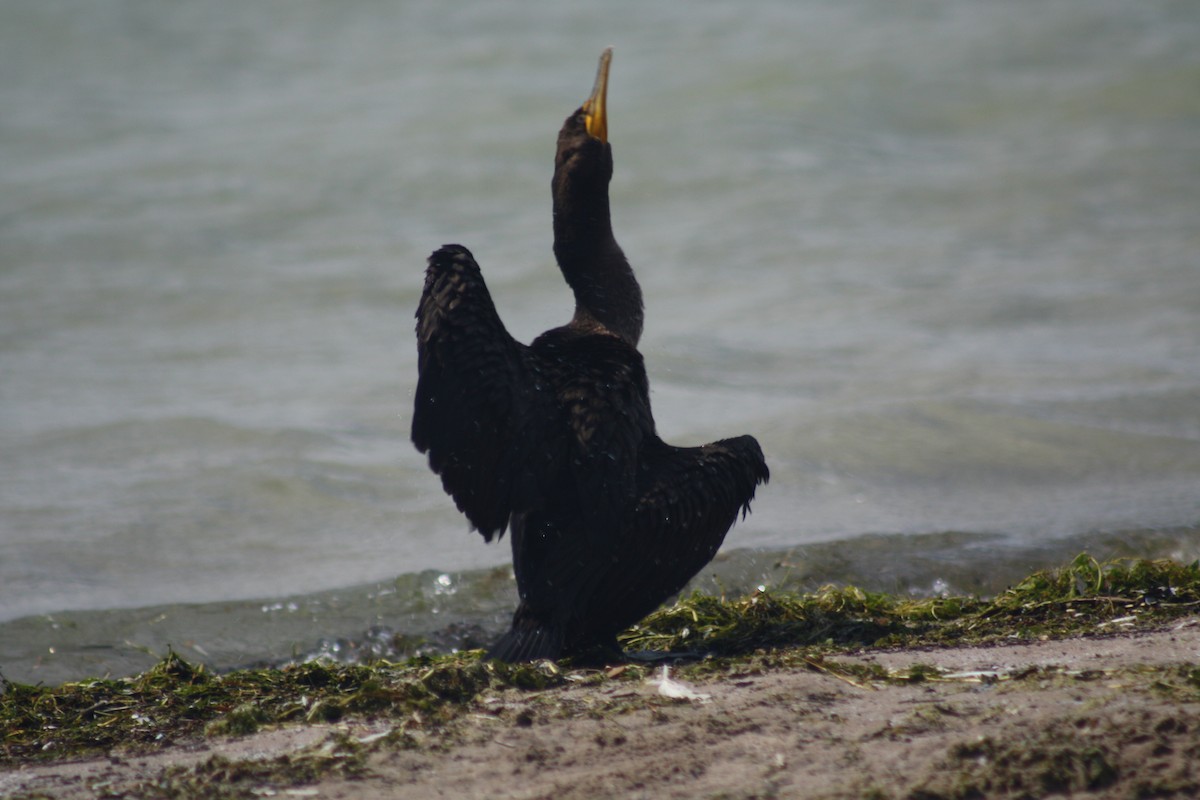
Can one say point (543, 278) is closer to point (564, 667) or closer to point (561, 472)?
point (561, 472)

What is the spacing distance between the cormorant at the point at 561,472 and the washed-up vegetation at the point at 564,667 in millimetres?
269

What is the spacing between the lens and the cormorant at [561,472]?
4688 millimetres

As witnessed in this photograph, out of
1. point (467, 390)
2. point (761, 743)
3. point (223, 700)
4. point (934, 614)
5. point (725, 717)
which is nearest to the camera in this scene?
point (761, 743)

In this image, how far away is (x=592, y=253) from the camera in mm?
5891

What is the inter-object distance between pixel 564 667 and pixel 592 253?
1.85 metres

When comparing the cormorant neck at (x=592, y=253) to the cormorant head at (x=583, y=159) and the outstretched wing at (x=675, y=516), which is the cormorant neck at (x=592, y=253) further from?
the outstretched wing at (x=675, y=516)

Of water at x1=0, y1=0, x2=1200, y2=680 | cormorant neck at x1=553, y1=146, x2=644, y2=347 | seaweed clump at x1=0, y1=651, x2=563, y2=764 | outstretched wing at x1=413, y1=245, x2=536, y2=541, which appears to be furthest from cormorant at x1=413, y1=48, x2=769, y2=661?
water at x1=0, y1=0, x2=1200, y2=680

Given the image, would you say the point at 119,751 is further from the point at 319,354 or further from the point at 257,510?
the point at 319,354

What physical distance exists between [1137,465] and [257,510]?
537 cm

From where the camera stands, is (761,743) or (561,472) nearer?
(761,743)

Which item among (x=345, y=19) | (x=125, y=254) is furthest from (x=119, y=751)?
(x=345, y=19)

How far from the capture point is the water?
24.7 feet

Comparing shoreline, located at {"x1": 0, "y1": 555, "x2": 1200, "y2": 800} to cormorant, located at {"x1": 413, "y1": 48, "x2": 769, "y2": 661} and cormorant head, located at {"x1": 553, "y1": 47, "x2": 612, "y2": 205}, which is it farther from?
cormorant head, located at {"x1": 553, "y1": 47, "x2": 612, "y2": 205}

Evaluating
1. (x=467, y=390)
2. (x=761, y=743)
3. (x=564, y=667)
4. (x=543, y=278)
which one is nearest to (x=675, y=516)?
(x=564, y=667)
